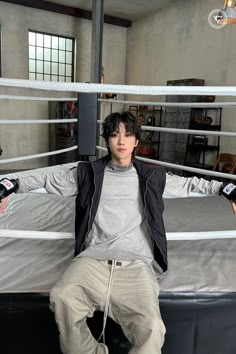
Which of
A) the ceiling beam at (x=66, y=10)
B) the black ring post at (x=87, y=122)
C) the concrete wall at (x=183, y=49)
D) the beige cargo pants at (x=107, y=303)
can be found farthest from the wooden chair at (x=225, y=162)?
the beige cargo pants at (x=107, y=303)

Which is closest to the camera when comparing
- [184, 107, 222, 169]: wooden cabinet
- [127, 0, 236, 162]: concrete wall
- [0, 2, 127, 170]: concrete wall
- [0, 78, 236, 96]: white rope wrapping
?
[0, 78, 236, 96]: white rope wrapping

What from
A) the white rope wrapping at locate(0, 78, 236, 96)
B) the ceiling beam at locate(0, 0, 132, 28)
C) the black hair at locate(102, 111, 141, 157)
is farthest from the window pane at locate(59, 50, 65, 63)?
the black hair at locate(102, 111, 141, 157)

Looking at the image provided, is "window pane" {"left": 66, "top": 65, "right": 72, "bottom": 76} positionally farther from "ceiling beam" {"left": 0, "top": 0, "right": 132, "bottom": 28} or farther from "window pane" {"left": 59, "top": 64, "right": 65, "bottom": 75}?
"ceiling beam" {"left": 0, "top": 0, "right": 132, "bottom": 28}

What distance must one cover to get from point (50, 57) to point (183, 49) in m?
2.72

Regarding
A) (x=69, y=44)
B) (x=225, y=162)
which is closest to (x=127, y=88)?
(x=225, y=162)

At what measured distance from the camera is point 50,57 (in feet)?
23.6

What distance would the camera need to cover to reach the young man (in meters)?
1.05

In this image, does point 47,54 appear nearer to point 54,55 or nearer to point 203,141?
point 54,55

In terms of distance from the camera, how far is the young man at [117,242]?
105cm

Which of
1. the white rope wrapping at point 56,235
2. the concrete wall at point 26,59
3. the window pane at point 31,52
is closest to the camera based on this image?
the white rope wrapping at point 56,235

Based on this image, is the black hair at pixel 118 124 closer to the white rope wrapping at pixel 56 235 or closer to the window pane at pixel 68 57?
the white rope wrapping at pixel 56 235

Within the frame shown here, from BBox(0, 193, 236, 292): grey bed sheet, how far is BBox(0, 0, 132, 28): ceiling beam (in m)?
5.81

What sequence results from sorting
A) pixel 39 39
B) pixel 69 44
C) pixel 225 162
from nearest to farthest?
1. pixel 225 162
2. pixel 39 39
3. pixel 69 44

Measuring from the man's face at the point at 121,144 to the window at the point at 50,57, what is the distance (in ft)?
20.5
